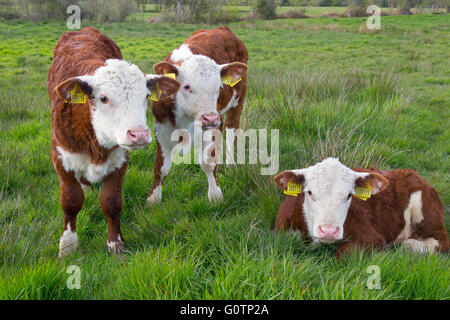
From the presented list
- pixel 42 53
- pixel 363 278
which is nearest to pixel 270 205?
pixel 363 278

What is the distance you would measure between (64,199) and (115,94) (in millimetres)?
1078

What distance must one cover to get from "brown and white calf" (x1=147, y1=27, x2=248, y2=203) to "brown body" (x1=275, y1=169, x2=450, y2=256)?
0.88 meters

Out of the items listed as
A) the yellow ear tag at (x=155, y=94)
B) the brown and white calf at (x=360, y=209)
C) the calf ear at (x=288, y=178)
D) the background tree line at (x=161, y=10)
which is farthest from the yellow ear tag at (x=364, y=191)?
the background tree line at (x=161, y=10)

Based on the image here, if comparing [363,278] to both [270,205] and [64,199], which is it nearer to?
[270,205]

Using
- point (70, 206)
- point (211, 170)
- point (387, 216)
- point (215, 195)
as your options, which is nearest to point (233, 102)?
point (211, 170)

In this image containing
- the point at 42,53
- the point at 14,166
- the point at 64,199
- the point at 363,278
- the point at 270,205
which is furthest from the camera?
the point at 42,53

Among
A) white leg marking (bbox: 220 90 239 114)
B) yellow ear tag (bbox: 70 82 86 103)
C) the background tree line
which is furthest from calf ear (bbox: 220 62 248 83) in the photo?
the background tree line

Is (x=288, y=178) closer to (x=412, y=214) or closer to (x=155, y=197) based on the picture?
(x=412, y=214)

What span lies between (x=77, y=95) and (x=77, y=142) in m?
0.42

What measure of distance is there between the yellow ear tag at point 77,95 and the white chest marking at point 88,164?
0.49 m

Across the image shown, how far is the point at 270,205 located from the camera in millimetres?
3727

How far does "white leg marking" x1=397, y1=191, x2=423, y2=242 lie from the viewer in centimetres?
358

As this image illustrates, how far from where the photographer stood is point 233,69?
4270mm

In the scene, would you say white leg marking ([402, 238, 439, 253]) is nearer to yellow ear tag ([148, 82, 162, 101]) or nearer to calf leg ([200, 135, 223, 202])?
calf leg ([200, 135, 223, 202])
